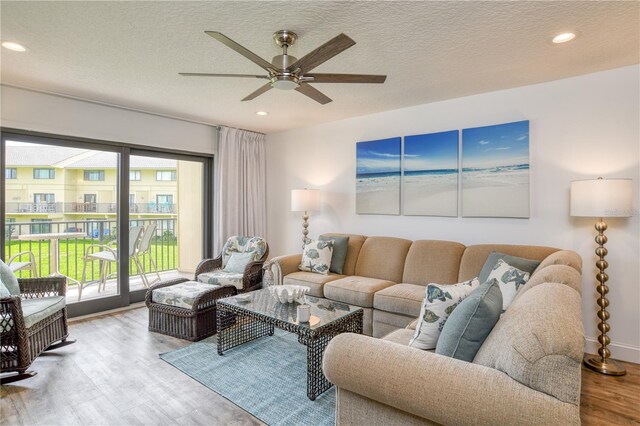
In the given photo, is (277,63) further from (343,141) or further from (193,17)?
(343,141)

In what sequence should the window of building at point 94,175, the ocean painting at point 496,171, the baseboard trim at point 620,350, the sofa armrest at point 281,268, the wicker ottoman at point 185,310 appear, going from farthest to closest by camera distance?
the window of building at point 94,175
the sofa armrest at point 281,268
the ocean painting at point 496,171
the wicker ottoman at point 185,310
the baseboard trim at point 620,350

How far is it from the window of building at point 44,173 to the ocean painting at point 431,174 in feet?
13.1

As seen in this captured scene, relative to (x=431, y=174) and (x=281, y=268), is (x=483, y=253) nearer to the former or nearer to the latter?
(x=431, y=174)

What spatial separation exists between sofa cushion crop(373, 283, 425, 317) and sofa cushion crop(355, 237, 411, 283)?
44cm

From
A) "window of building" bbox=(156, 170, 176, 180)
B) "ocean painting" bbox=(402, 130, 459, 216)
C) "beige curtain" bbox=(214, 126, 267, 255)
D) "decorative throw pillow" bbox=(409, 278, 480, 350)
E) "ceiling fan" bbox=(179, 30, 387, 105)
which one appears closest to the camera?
"decorative throw pillow" bbox=(409, 278, 480, 350)

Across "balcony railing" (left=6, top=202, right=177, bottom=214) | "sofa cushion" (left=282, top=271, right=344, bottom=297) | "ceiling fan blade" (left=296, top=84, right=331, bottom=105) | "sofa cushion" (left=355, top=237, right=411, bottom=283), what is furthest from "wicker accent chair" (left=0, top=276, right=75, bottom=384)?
"sofa cushion" (left=355, top=237, right=411, bottom=283)

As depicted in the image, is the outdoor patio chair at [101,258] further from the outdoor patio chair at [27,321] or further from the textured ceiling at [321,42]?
the textured ceiling at [321,42]

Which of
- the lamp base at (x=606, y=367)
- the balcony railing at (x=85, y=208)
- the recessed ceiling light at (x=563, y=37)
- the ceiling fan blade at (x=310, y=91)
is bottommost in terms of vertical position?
the lamp base at (x=606, y=367)

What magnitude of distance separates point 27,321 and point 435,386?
2.82m

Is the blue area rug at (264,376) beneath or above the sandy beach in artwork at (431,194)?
beneath

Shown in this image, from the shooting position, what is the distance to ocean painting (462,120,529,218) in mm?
3270

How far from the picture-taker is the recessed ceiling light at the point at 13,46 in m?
2.41

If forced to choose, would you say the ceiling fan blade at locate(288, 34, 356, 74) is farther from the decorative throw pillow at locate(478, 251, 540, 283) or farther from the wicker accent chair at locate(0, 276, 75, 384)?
the wicker accent chair at locate(0, 276, 75, 384)

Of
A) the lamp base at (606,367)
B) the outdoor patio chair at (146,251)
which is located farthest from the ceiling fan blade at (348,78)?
the outdoor patio chair at (146,251)
